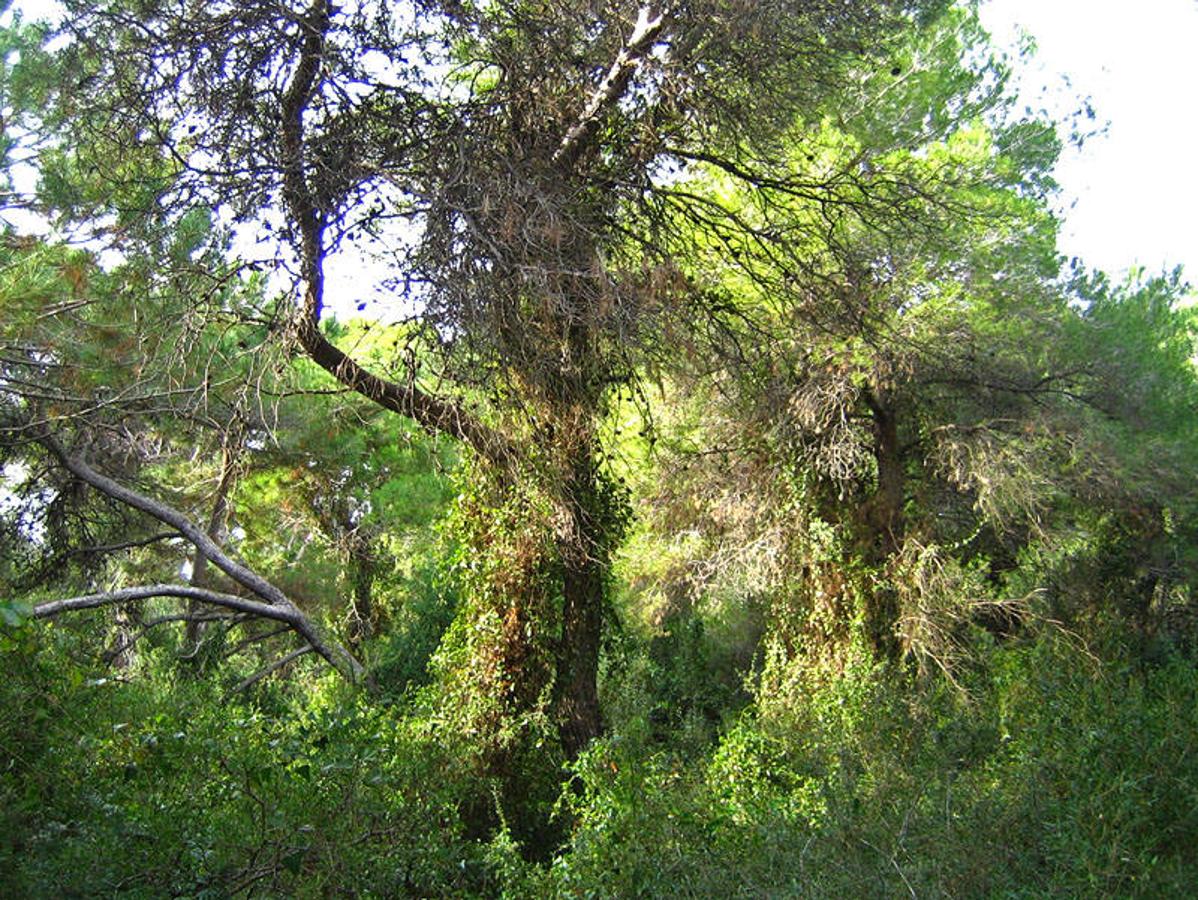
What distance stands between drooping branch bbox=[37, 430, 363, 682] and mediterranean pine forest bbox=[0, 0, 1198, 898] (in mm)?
60

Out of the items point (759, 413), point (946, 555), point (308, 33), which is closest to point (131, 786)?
point (308, 33)

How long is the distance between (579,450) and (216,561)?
531 centimetres

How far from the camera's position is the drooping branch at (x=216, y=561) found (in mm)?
10008

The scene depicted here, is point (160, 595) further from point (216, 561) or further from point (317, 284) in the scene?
point (317, 284)

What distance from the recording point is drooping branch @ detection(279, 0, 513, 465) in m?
5.37

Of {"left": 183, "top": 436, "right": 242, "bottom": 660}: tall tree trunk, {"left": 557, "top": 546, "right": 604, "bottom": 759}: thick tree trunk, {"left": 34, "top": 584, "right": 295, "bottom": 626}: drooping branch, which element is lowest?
{"left": 557, "top": 546, "right": 604, "bottom": 759}: thick tree trunk

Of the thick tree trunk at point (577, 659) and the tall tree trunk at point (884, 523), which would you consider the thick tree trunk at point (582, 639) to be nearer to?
the thick tree trunk at point (577, 659)

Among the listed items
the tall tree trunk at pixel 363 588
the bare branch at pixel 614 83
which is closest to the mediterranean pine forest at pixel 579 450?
the bare branch at pixel 614 83

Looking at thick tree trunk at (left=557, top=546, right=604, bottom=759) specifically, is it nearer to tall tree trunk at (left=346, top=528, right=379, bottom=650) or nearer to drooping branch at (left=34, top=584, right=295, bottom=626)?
drooping branch at (left=34, top=584, right=295, bottom=626)

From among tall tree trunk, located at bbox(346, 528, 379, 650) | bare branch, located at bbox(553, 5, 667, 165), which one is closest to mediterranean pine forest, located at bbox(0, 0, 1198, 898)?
bare branch, located at bbox(553, 5, 667, 165)

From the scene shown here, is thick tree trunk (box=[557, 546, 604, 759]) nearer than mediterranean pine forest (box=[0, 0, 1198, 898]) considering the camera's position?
No

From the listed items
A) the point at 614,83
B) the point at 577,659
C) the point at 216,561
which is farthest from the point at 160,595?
the point at 614,83

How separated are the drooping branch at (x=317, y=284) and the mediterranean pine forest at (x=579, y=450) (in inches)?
1.2

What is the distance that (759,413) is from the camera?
10.5 meters
